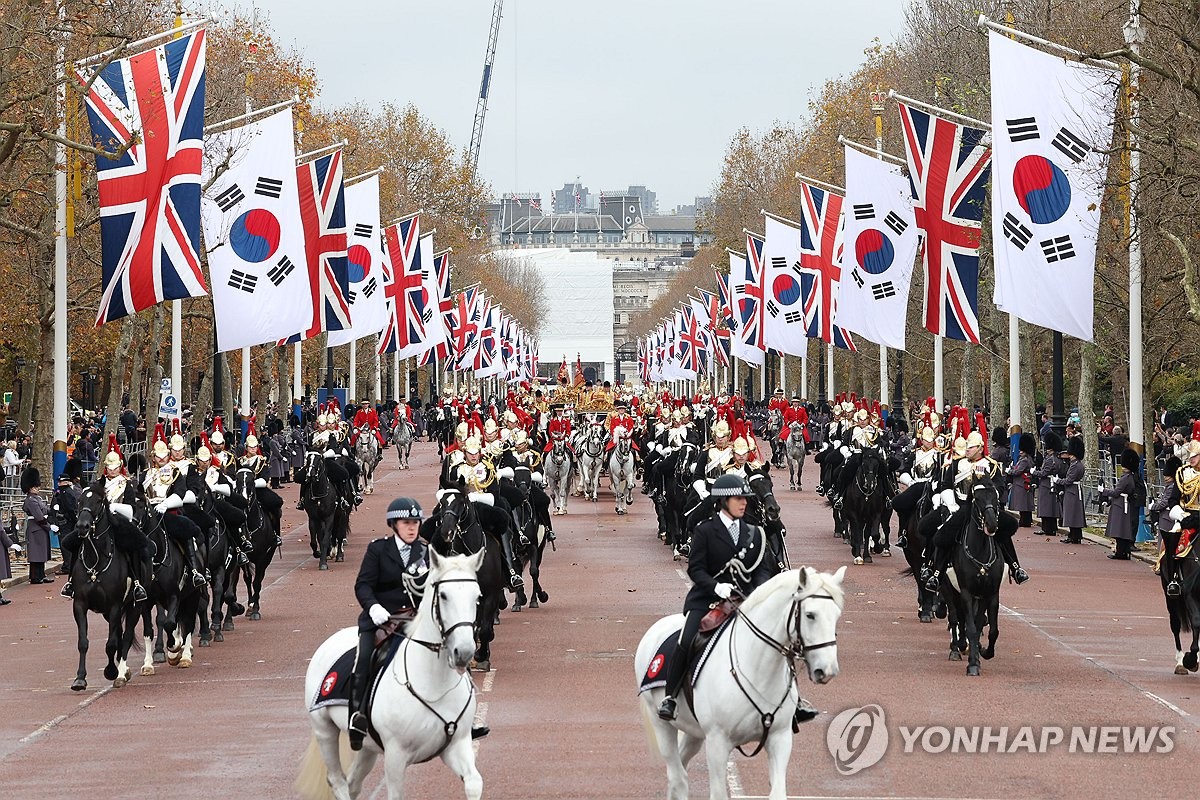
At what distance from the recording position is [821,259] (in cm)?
4425

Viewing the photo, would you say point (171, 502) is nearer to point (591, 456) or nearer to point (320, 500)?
point (320, 500)

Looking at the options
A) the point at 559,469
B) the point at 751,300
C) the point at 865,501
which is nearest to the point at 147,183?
the point at 865,501

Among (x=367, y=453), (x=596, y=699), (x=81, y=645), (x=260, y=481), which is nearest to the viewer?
(x=596, y=699)

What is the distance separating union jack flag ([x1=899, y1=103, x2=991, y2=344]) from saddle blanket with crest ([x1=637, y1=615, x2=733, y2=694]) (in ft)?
66.0

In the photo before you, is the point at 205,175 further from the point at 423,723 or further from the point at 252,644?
the point at 423,723

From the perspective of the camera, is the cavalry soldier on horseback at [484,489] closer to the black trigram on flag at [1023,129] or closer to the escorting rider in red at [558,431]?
the black trigram on flag at [1023,129]

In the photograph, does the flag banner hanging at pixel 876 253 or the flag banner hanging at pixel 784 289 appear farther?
the flag banner hanging at pixel 784 289

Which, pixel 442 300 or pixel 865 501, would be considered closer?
pixel 865 501

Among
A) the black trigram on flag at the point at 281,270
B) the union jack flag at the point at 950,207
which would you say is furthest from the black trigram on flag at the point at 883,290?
the black trigram on flag at the point at 281,270

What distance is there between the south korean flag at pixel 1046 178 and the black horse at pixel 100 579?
44.7 ft

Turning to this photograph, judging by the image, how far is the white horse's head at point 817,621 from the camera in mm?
9930

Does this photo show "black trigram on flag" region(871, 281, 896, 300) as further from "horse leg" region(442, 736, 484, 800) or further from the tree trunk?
"horse leg" region(442, 736, 484, 800)

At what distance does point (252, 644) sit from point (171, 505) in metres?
2.17

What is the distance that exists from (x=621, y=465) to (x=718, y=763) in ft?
95.4
